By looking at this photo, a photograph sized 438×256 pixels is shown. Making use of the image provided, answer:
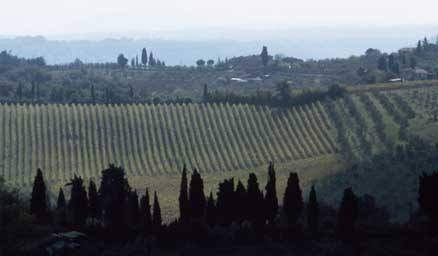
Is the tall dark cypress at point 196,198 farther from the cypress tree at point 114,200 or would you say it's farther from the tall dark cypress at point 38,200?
the tall dark cypress at point 38,200

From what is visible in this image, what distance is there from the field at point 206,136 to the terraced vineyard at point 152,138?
14 cm

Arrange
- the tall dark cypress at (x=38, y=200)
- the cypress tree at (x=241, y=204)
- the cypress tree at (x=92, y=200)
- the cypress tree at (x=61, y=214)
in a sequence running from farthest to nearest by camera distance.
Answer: the cypress tree at (x=92, y=200) < the cypress tree at (x=241, y=204) < the tall dark cypress at (x=38, y=200) < the cypress tree at (x=61, y=214)

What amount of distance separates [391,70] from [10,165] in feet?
244

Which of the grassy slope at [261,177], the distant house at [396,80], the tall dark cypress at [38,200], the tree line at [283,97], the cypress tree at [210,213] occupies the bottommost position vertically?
the grassy slope at [261,177]

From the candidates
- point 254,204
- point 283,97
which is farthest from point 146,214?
point 283,97

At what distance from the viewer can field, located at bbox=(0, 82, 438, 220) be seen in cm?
9994

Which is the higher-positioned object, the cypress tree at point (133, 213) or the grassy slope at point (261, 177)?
the cypress tree at point (133, 213)

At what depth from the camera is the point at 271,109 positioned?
125 metres

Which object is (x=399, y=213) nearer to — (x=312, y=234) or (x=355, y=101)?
(x=312, y=234)

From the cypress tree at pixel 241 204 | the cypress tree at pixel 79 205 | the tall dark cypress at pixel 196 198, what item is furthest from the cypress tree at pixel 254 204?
the cypress tree at pixel 79 205

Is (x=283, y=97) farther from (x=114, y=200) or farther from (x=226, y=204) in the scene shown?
(x=114, y=200)

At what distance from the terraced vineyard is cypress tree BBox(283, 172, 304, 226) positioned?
46.3 metres

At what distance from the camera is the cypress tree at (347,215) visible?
54.9m

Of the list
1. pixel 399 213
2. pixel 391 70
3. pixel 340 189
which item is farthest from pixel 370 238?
pixel 391 70
